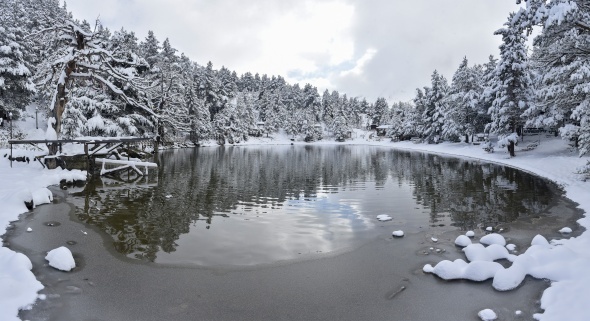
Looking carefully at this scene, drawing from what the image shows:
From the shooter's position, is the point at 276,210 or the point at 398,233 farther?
the point at 276,210

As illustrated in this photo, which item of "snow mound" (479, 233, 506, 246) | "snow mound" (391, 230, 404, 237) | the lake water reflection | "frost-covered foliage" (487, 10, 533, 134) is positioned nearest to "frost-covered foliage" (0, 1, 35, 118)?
the lake water reflection

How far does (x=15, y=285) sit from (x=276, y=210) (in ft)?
→ 34.4

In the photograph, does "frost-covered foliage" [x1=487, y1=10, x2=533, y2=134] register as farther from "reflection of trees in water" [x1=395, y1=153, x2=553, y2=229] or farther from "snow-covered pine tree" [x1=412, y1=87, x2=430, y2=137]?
"snow-covered pine tree" [x1=412, y1=87, x2=430, y2=137]

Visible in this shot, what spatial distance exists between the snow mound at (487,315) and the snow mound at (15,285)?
8371 mm

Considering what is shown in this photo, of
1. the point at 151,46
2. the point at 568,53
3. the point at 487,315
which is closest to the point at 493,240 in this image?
the point at 487,315

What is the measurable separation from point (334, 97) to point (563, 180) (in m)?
144

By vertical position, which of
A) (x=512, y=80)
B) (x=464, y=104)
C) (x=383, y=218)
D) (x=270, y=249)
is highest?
(x=512, y=80)

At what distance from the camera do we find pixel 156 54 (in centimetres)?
6291

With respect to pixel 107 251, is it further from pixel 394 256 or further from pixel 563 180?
pixel 563 180

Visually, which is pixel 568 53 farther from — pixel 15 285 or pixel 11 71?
pixel 11 71

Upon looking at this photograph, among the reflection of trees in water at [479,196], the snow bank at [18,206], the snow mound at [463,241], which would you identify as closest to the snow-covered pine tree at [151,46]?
the snow bank at [18,206]

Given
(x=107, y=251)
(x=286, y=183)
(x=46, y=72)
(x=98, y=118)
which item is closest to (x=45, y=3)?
(x=98, y=118)

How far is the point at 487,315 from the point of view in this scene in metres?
6.79

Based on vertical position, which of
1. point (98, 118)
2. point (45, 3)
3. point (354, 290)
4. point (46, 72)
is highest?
point (45, 3)
